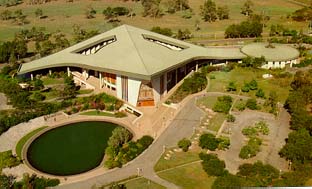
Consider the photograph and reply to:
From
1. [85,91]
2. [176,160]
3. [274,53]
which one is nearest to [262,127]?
[176,160]

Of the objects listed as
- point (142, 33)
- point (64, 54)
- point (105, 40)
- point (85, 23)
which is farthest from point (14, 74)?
point (85, 23)

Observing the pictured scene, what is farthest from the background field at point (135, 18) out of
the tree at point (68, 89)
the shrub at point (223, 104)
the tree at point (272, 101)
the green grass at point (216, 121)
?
the green grass at point (216, 121)

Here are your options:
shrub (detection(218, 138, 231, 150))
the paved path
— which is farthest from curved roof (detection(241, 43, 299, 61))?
shrub (detection(218, 138, 231, 150))

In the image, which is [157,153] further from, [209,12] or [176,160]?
[209,12]

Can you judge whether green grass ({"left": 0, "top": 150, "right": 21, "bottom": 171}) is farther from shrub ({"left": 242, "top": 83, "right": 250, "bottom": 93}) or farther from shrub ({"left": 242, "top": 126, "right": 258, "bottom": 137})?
shrub ({"left": 242, "top": 83, "right": 250, "bottom": 93})

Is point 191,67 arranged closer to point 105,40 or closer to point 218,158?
point 105,40
